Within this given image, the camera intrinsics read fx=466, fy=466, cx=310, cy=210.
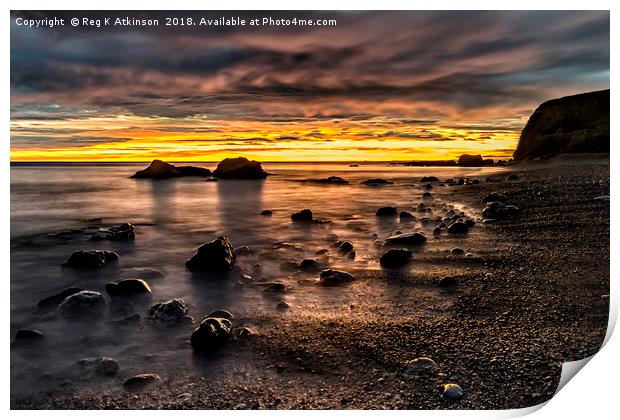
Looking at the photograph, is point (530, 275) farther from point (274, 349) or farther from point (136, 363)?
point (136, 363)

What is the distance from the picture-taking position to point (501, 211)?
6.91 meters

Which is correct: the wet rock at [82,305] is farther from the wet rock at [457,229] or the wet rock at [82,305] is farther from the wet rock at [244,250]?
the wet rock at [457,229]

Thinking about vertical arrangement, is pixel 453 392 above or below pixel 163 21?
below

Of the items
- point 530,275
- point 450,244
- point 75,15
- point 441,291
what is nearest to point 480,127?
point 450,244

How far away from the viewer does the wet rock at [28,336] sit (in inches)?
138

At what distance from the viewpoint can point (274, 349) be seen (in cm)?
323

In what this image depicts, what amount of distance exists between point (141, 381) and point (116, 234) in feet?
11.4

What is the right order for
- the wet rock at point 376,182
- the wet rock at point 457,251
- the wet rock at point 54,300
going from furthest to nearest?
the wet rock at point 376,182
the wet rock at point 457,251
the wet rock at point 54,300

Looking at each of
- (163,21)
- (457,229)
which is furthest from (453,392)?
(163,21)

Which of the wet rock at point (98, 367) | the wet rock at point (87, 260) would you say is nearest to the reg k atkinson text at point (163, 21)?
the wet rock at point (87, 260)

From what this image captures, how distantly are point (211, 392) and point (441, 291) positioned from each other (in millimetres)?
2153

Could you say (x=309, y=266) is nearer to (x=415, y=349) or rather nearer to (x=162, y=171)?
(x=415, y=349)

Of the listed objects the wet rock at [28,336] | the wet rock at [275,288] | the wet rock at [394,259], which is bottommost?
the wet rock at [28,336]

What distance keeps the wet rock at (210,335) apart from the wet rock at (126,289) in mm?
1064
